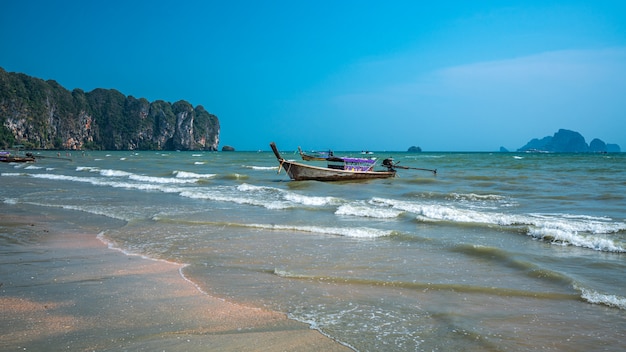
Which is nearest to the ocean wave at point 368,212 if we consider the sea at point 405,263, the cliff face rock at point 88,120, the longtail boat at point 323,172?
the sea at point 405,263

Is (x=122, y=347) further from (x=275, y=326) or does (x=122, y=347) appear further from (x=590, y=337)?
(x=590, y=337)

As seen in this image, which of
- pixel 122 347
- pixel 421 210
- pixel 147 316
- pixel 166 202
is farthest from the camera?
pixel 166 202

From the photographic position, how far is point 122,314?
466 cm

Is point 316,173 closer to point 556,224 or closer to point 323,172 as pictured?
point 323,172

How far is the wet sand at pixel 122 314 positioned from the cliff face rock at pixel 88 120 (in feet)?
435

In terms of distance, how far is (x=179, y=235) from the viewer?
→ 984 centimetres

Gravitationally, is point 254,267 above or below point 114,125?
below

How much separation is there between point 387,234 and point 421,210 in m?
4.28

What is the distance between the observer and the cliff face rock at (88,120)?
427 feet

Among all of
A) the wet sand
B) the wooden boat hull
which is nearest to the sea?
the wet sand

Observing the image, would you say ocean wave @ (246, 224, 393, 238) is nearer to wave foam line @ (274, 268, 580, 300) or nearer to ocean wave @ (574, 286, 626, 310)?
wave foam line @ (274, 268, 580, 300)

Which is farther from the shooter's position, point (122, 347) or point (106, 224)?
point (106, 224)

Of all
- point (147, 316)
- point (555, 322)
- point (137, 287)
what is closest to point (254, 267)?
point (137, 287)

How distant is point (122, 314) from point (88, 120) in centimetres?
18368
